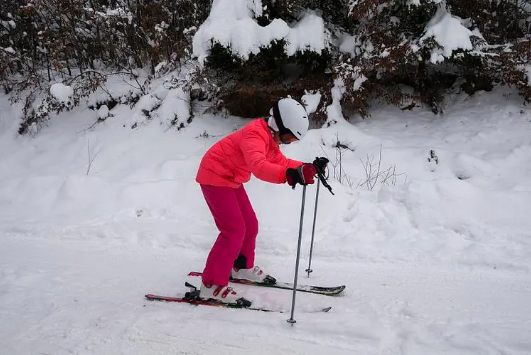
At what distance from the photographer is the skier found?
3013 mm

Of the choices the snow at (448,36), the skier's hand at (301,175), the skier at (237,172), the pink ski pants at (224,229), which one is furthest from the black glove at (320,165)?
the snow at (448,36)

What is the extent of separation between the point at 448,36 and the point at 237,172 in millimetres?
5229

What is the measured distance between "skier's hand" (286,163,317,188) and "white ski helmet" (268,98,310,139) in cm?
42

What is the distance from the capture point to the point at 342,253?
4.50 metres

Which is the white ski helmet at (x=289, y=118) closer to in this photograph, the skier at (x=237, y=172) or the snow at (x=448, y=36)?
the skier at (x=237, y=172)

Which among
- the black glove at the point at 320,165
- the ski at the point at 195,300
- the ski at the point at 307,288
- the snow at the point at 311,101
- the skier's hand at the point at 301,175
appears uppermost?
the snow at the point at 311,101

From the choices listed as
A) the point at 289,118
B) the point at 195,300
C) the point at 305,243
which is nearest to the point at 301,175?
the point at 289,118

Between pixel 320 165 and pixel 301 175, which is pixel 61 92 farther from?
pixel 301 175

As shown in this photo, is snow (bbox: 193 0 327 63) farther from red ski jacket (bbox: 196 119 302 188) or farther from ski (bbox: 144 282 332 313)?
ski (bbox: 144 282 332 313)

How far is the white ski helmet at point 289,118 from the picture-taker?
3.04 m

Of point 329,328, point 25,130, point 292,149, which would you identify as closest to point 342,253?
point 329,328

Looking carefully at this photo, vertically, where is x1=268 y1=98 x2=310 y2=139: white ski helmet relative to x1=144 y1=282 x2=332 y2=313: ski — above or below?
above

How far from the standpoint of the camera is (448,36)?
6617 mm

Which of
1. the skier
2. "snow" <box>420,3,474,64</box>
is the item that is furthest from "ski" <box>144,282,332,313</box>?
"snow" <box>420,3,474,64</box>
